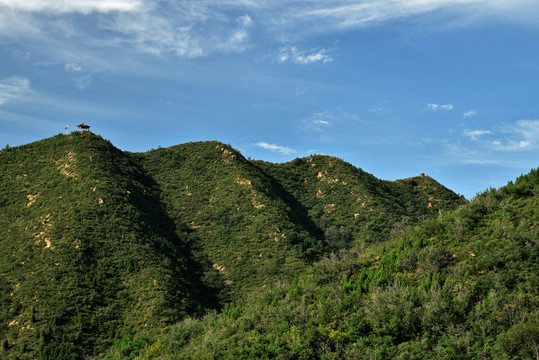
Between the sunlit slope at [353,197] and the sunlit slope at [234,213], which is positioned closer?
the sunlit slope at [234,213]

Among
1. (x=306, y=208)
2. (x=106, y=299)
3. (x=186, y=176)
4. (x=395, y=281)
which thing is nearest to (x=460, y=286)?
(x=395, y=281)

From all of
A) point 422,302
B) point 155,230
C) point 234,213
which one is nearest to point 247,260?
point 234,213

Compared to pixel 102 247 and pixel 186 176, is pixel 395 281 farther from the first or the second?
pixel 186 176

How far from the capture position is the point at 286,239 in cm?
5191

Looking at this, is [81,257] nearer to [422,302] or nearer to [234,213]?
[234,213]

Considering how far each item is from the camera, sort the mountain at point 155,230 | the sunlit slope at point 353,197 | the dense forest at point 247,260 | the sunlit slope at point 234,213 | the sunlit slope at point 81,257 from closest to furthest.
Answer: the dense forest at point 247,260 < the sunlit slope at point 81,257 < the mountain at point 155,230 < the sunlit slope at point 234,213 < the sunlit slope at point 353,197

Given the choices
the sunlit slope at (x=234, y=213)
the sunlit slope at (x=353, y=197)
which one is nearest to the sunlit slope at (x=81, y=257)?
the sunlit slope at (x=234, y=213)

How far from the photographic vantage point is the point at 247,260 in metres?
49.0

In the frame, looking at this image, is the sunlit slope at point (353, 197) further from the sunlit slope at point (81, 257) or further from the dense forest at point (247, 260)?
the sunlit slope at point (81, 257)

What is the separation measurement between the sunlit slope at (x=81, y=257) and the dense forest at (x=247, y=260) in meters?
0.20

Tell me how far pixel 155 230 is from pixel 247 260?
13.7 m

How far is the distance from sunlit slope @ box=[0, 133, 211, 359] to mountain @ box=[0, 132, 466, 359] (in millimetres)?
146

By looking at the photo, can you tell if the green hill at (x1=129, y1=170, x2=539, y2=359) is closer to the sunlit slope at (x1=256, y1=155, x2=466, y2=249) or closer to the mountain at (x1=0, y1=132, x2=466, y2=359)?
the mountain at (x1=0, y1=132, x2=466, y2=359)

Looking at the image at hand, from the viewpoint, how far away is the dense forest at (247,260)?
17.1 m
